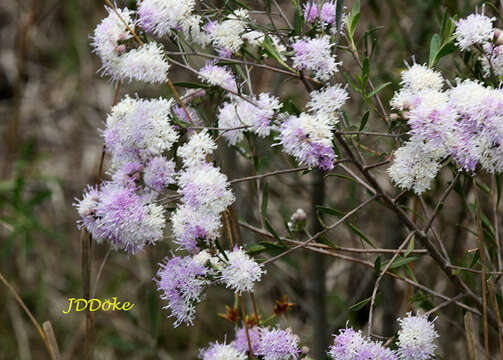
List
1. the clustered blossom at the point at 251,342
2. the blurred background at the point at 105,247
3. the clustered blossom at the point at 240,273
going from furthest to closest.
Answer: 1. the blurred background at the point at 105,247
2. the clustered blossom at the point at 251,342
3. the clustered blossom at the point at 240,273

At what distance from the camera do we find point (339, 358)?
0.84m

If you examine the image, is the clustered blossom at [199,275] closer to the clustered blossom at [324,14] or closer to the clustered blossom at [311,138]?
the clustered blossom at [311,138]

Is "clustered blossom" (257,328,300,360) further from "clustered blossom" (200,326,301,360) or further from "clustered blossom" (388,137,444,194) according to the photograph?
"clustered blossom" (388,137,444,194)

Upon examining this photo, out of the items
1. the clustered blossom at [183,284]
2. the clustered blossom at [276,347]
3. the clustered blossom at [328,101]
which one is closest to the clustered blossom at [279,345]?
the clustered blossom at [276,347]

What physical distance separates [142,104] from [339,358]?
464 mm

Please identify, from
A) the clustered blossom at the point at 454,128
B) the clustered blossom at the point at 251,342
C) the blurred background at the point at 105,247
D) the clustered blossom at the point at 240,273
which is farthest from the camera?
the blurred background at the point at 105,247

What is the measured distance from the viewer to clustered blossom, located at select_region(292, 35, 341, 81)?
84cm

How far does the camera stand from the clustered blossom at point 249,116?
88 cm

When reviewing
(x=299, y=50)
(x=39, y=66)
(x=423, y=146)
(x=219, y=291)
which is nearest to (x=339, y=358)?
(x=423, y=146)

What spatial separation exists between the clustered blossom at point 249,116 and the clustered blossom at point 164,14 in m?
0.15

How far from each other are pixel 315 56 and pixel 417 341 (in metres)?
0.42

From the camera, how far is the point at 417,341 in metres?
0.83

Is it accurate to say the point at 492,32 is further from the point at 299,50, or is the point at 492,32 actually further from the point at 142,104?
the point at 142,104

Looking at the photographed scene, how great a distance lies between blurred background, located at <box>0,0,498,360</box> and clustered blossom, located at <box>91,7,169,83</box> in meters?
0.48
